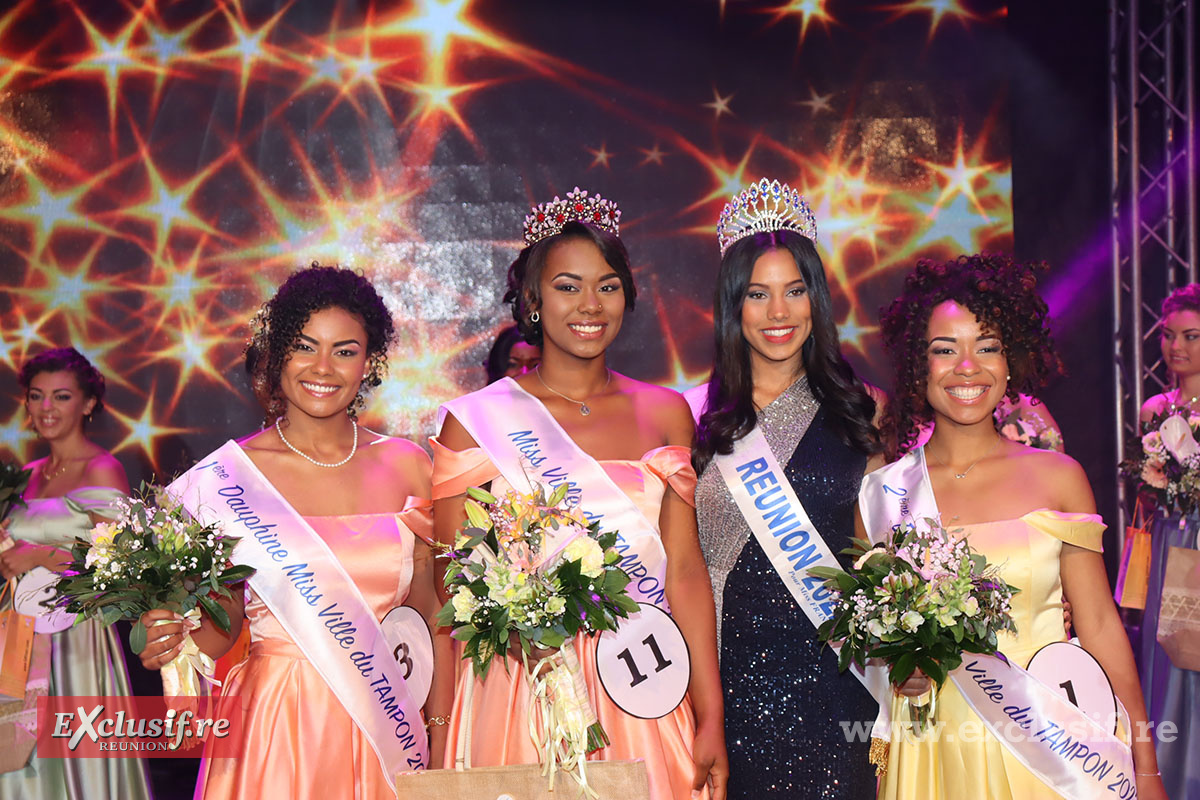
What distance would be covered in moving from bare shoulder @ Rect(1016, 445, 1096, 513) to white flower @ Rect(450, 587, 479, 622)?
116cm

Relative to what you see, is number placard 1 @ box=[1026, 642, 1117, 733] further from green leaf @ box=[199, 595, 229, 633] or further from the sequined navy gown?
green leaf @ box=[199, 595, 229, 633]

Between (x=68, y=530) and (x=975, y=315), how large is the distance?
10.5 feet

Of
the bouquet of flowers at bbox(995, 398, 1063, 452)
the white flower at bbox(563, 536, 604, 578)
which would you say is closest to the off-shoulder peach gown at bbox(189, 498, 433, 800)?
the white flower at bbox(563, 536, 604, 578)

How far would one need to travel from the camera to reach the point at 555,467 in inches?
92.0

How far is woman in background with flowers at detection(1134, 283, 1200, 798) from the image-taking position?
3.90m


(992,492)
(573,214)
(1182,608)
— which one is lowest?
(992,492)

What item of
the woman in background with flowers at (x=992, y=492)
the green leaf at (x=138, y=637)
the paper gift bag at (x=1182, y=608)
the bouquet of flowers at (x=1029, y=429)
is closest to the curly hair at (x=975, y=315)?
the woman in background with flowers at (x=992, y=492)

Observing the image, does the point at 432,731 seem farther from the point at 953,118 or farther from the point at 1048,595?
the point at 953,118

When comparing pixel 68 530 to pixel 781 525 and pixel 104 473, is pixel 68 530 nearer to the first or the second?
pixel 104 473

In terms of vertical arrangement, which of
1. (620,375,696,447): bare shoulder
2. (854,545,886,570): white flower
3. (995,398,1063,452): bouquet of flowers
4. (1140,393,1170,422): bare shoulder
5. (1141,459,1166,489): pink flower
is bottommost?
(854,545,886,570): white flower

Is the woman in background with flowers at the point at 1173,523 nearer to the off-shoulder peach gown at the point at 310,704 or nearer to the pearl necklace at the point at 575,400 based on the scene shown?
the pearl necklace at the point at 575,400

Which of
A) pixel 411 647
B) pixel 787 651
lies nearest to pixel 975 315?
pixel 787 651

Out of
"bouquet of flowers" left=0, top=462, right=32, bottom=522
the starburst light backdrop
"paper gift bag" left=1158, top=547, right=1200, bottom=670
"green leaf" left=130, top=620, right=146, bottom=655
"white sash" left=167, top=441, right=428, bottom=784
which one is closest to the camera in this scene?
"green leaf" left=130, top=620, right=146, bottom=655

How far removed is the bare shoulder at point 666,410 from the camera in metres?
2.44
